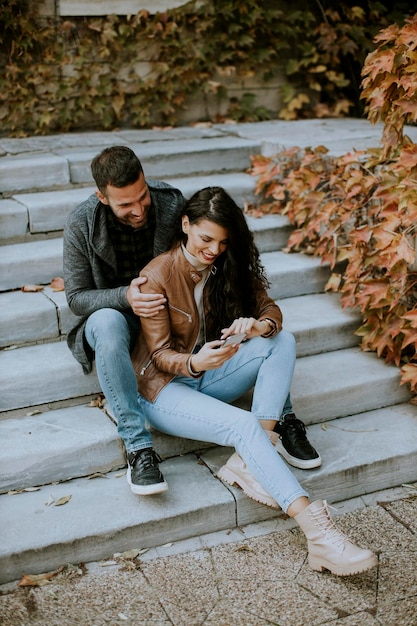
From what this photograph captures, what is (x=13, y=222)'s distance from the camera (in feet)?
13.4

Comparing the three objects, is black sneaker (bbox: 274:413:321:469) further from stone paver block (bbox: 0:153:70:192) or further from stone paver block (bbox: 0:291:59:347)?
stone paver block (bbox: 0:153:70:192)

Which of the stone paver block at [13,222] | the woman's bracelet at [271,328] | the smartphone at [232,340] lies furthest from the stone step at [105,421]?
the stone paver block at [13,222]

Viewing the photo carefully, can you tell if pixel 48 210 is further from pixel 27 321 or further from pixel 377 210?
pixel 377 210

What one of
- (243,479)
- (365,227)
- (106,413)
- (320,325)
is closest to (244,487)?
(243,479)

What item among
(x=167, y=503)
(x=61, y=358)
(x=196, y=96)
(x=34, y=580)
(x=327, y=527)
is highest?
(x=196, y=96)

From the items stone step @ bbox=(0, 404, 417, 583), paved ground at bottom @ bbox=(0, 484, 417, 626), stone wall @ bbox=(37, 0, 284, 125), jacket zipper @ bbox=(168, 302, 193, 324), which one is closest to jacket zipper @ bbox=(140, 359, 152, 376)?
jacket zipper @ bbox=(168, 302, 193, 324)

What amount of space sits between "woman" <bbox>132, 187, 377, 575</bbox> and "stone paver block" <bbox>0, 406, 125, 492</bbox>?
0.24 metres

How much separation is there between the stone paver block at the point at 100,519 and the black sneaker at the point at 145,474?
8 cm

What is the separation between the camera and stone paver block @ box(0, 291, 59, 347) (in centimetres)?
348

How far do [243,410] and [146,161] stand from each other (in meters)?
2.39

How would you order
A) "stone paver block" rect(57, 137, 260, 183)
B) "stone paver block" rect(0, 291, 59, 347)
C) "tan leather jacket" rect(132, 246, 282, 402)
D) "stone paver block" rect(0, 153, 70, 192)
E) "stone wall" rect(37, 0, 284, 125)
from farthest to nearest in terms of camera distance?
"stone wall" rect(37, 0, 284, 125) → "stone paver block" rect(57, 137, 260, 183) → "stone paver block" rect(0, 153, 70, 192) → "stone paver block" rect(0, 291, 59, 347) → "tan leather jacket" rect(132, 246, 282, 402)

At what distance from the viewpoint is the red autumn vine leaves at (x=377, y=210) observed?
131 inches

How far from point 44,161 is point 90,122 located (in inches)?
54.0

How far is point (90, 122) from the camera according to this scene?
18.9 feet
